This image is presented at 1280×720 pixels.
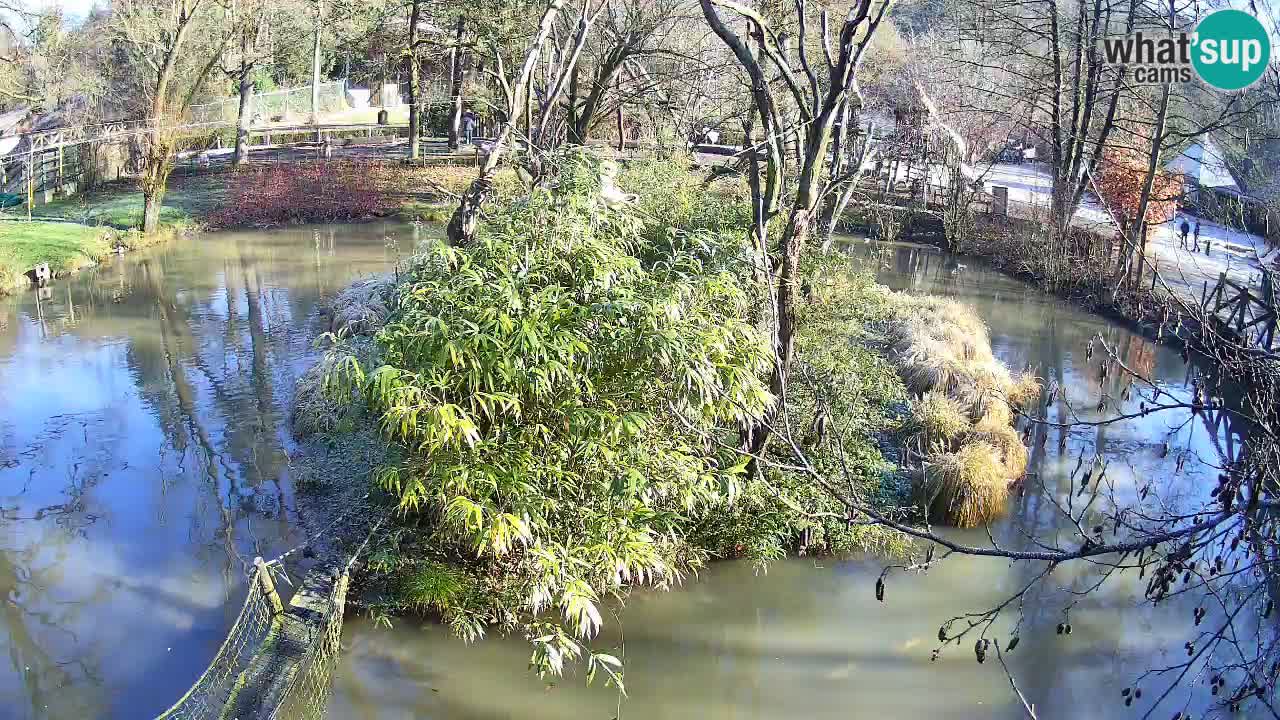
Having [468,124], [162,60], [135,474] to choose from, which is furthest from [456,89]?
[135,474]

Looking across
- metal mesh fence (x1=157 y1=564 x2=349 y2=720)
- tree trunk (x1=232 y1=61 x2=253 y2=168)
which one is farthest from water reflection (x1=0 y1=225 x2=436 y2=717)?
tree trunk (x1=232 y1=61 x2=253 y2=168)

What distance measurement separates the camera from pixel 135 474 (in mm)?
8898

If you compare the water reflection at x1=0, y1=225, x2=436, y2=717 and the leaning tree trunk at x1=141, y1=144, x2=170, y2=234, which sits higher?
the leaning tree trunk at x1=141, y1=144, x2=170, y2=234

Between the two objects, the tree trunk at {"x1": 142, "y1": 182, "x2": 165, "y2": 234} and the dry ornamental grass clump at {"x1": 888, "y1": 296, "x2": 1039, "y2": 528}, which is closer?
the dry ornamental grass clump at {"x1": 888, "y1": 296, "x2": 1039, "y2": 528}

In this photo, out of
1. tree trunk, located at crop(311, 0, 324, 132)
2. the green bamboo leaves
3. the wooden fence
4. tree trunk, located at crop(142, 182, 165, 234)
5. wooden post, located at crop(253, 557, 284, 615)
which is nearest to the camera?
the wooden fence

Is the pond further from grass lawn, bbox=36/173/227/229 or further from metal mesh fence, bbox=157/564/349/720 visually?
grass lawn, bbox=36/173/227/229

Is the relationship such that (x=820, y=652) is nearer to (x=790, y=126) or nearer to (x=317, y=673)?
(x=317, y=673)

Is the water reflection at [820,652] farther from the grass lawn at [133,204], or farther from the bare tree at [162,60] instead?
the grass lawn at [133,204]

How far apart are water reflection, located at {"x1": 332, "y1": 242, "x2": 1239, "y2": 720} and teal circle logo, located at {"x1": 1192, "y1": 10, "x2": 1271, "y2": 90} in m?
4.72

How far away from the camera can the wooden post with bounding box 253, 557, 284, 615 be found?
5.86 m

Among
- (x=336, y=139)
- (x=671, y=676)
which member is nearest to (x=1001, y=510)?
(x=671, y=676)

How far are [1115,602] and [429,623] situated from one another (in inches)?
198

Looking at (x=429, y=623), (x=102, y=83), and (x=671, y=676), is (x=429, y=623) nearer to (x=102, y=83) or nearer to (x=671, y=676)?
(x=671, y=676)

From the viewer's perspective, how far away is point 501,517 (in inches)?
223
